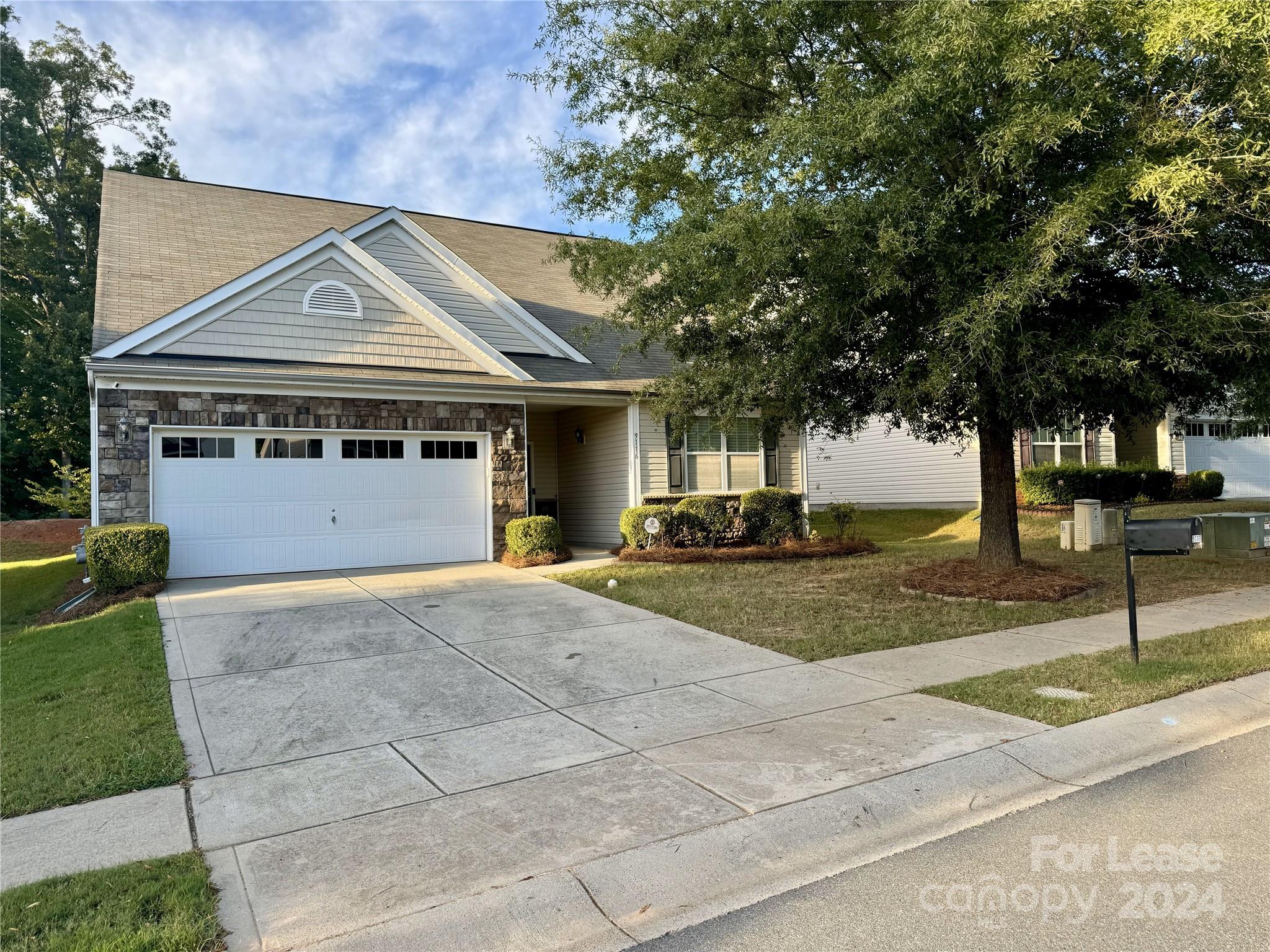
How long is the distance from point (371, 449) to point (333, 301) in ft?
8.41

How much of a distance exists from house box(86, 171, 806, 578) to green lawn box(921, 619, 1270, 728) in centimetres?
640

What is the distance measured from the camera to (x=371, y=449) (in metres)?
13.2

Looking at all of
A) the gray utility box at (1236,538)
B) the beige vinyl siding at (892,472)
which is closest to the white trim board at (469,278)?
the beige vinyl siding at (892,472)

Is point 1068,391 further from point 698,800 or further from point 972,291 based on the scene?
point 698,800

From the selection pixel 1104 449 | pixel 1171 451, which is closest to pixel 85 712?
pixel 1104 449

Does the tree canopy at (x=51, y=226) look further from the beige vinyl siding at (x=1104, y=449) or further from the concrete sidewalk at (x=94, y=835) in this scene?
the beige vinyl siding at (x=1104, y=449)

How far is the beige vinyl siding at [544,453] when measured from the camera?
61.5 ft

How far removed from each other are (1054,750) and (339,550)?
10926 mm

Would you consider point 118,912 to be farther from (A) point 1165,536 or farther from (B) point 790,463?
(B) point 790,463

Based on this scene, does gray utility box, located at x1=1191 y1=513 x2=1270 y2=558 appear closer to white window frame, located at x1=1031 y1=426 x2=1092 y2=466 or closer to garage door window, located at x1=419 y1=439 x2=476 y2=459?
white window frame, located at x1=1031 y1=426 x2=1092 y2=466

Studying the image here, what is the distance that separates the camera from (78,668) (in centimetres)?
713

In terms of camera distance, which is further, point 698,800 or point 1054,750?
point 1054,750

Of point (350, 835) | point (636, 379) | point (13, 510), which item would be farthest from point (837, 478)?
point (13, 510)

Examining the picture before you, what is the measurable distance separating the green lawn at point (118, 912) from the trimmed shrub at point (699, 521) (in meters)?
11.6
